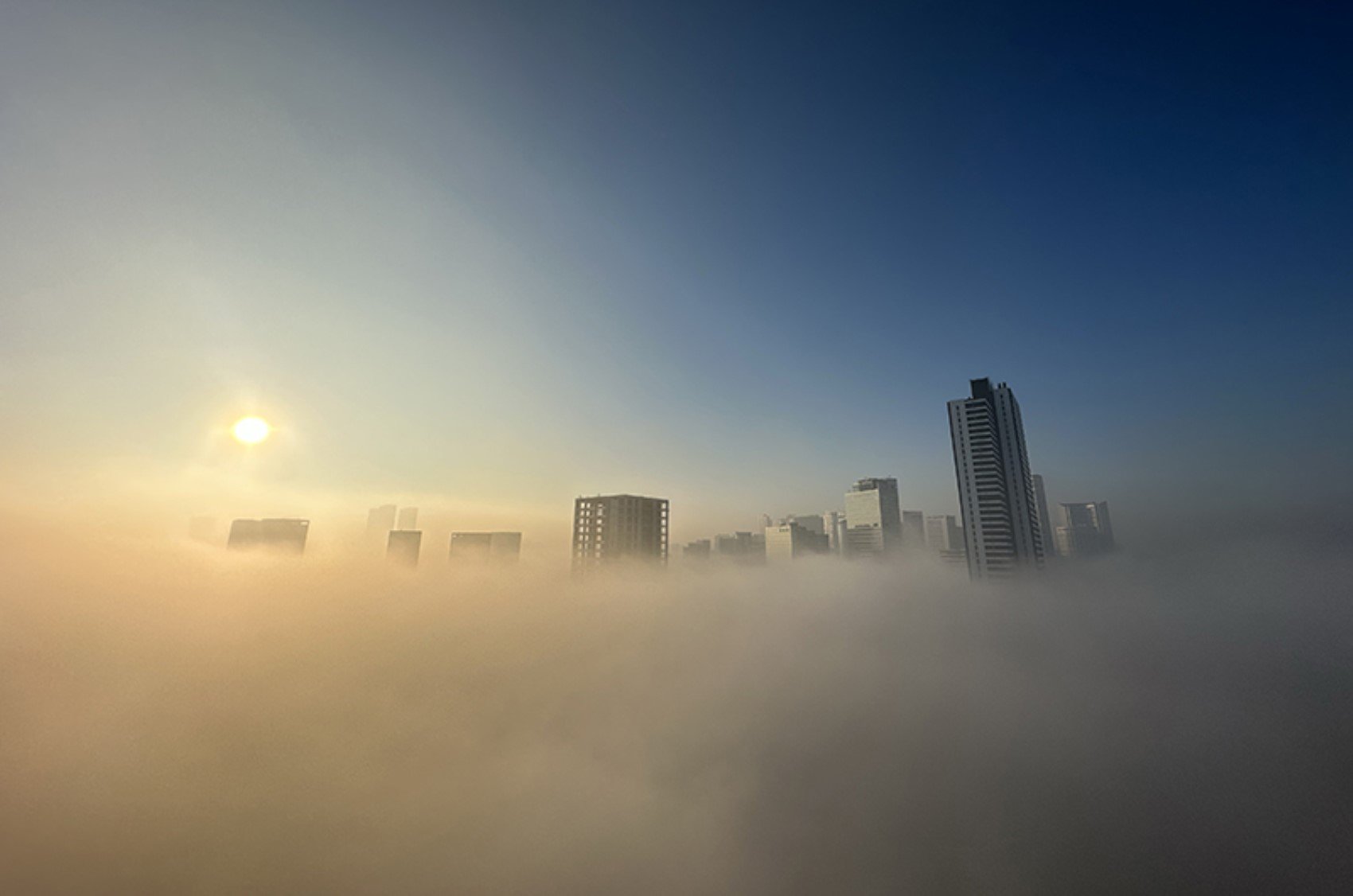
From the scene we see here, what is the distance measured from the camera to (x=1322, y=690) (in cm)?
9750

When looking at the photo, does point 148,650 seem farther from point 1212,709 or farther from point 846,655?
point 1212,709

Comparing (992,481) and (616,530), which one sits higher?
(992,481)

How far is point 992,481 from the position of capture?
286 ft

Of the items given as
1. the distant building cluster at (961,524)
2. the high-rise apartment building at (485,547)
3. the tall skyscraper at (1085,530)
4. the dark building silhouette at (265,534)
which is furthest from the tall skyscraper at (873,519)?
the dark building silhouette at (265,534)

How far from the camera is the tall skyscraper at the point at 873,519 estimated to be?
14288 centimetres

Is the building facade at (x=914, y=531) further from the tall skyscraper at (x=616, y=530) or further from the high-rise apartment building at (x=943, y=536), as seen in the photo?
the tall skyscraper at (x=616, y=530)

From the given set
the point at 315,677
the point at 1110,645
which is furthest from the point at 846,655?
the point at 315,677

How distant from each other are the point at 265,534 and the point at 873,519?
147687mm

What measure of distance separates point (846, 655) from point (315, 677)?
462 feet

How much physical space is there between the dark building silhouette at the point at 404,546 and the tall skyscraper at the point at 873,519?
406 ft

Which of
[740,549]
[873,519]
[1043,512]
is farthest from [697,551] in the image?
[1043,512]

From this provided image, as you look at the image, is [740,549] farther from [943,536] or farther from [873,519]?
[943,536]

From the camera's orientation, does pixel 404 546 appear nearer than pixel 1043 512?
Yes

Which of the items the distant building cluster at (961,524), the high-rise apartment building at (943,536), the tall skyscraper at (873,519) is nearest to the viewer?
the distant building cluster at (961,524)
